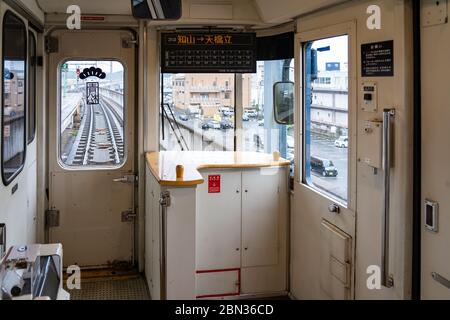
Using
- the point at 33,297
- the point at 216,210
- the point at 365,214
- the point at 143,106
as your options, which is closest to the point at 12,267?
the point at 33,297

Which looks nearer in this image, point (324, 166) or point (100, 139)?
point (324, 166)

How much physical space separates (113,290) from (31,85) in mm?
1805

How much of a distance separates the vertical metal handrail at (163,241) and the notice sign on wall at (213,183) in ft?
2.26

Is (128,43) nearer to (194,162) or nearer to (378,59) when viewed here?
(194,162)

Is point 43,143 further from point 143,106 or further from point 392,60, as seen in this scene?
point 392,60

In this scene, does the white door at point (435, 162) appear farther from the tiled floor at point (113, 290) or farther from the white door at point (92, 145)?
the white door at point (92, 145)

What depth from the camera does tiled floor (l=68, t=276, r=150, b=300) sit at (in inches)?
160

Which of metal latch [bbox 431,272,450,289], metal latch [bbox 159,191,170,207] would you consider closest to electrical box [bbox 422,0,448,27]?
metal latch [bbox 431,272,450,289]

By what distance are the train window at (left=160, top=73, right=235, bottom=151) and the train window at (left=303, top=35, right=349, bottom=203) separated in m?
0.96

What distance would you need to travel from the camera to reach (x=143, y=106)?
4.41m

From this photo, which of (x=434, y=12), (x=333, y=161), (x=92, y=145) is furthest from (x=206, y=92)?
(x=434, y=12)

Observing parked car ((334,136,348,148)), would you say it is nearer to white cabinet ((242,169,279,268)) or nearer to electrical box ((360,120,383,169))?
electrical box ((360,120,383,169))

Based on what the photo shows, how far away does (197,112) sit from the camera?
4547 mm

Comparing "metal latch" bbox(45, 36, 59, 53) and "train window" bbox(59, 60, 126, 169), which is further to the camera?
"train window" bbox(59, 60, 126, 169)
